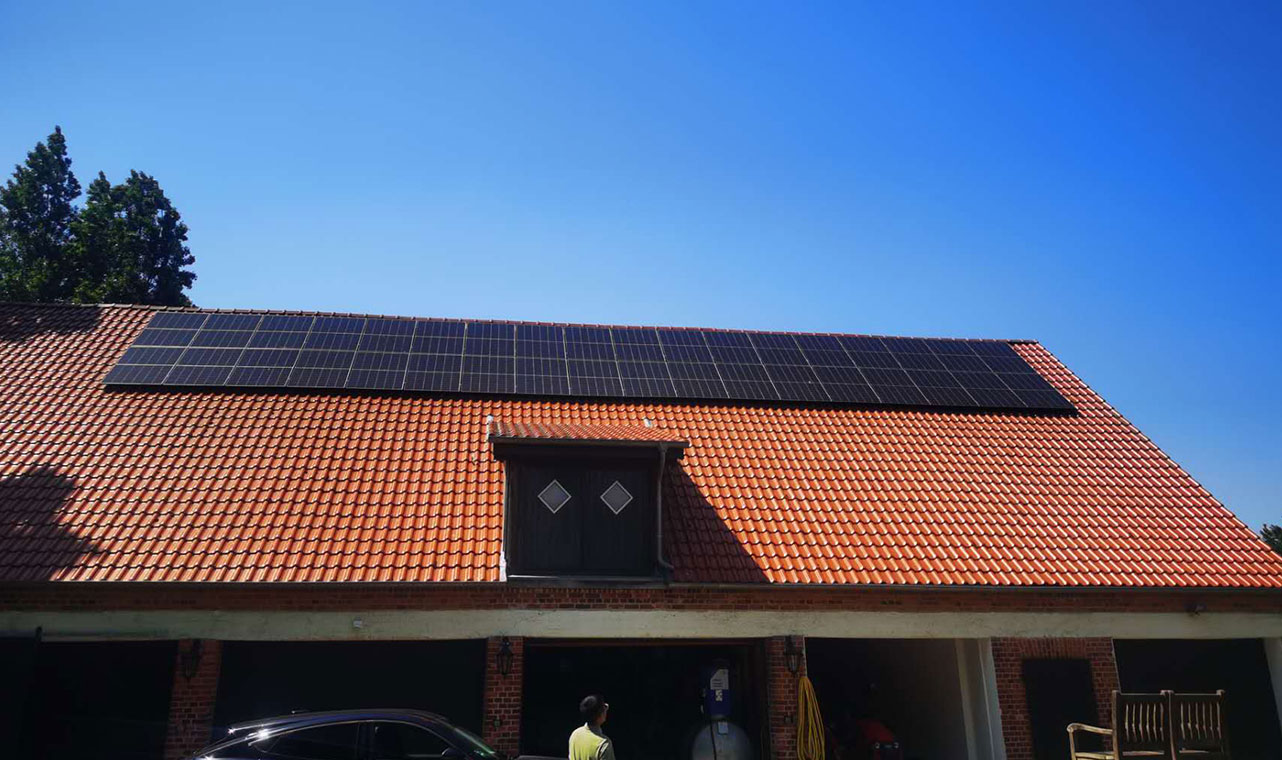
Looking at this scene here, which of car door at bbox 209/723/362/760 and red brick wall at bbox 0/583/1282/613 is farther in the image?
red brick wall at bbox 0/583/1282/613

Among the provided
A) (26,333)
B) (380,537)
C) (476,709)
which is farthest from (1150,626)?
(26,333)

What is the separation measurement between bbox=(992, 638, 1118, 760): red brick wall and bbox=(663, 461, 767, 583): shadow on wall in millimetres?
3620

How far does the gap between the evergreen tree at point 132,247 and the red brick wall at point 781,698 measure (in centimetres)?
2333

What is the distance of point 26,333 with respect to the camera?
14383mm

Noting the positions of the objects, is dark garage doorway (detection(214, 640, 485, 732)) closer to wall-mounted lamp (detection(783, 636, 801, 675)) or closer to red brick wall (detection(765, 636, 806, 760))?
red brick wall (detection(765, 636, 806, 760))

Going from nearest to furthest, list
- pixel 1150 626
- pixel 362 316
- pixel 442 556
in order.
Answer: pixel 442 556 → pixel 1150 626 → pixel 362 316

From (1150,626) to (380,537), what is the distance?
10494 millimetres

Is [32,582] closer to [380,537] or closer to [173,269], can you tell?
[380,537]

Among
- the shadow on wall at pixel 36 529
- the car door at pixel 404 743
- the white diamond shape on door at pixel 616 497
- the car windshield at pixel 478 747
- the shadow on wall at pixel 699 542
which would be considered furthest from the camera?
the white diamond shape on door at pixel 616 497

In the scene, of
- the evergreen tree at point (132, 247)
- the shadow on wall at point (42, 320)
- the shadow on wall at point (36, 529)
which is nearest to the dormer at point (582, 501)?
the shadow on wall at point (36, 529)

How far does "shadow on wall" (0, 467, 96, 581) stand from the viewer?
29.5 feet

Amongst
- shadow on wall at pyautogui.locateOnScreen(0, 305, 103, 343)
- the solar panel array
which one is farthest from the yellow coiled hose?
shadow on wall at pyautogui.locateOnScreen(0, 305, 103, 343)

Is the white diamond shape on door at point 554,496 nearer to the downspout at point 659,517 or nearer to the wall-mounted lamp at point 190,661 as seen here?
the downspout at point 659,517

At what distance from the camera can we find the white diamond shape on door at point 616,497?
32.9 feet
